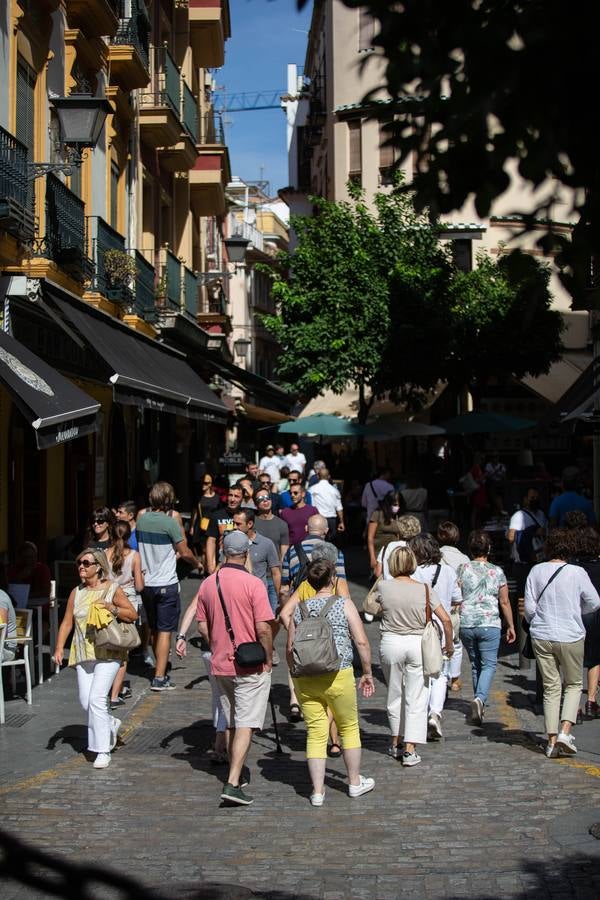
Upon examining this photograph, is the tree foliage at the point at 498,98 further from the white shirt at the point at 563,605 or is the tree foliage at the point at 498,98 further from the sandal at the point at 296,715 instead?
the sandal at the point at 296,715

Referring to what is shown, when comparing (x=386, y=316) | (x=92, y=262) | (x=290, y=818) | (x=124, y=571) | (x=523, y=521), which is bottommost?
(x=290, y=818)

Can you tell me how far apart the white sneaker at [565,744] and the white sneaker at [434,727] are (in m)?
0.97

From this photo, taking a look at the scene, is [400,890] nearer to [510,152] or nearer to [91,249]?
[510,152]

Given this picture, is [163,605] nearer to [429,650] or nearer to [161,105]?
[429,650]

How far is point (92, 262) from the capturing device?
18.0m

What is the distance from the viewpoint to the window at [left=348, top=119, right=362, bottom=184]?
40250 millimetres

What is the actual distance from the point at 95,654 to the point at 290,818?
214 cm

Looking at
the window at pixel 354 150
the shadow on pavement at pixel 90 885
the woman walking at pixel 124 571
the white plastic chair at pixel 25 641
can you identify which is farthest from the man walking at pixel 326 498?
the window at pixel 354 150

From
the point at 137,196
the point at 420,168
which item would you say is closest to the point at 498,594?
the point at 420,168

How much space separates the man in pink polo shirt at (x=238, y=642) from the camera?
7953 millimetres

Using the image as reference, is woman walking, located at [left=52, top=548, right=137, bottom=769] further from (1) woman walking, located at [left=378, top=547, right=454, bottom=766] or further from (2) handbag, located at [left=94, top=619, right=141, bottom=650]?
(1) woman walking, located at [left=378, top=547, right=454, bottom=766]

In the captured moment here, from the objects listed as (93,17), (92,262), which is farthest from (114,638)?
(93,17)

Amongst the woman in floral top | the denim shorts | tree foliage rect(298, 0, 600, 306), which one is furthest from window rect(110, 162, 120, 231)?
tree foliage rect(298, 0, 600, 306)

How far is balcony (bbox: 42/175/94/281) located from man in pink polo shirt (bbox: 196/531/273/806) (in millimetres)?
8011
